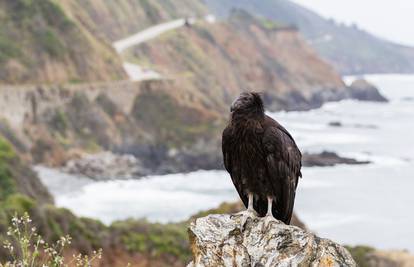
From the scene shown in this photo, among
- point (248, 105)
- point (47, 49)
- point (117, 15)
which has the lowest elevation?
point (248, 105)

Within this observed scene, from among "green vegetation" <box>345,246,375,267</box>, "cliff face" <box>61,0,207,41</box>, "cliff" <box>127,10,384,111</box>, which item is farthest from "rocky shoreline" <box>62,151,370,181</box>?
"green vegetation" <box>345,246,375,267</box>

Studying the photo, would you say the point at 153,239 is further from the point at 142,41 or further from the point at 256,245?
the point at 142,41

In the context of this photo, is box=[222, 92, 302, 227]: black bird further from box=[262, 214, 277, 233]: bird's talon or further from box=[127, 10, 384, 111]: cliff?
box=[127, 10, 384, 111]: cliff

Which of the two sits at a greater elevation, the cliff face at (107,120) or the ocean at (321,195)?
the cliff face at (107,120)

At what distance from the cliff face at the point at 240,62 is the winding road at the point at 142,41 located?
130 cm

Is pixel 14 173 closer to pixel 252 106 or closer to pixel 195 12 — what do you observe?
pixel 252 106

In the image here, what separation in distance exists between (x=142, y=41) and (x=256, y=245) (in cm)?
9124

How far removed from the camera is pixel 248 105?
25.8 ft

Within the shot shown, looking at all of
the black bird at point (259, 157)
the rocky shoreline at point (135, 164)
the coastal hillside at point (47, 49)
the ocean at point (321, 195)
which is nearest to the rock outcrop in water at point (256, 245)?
the black bird at point (259, 157)

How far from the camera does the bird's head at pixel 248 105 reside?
25.8 feet

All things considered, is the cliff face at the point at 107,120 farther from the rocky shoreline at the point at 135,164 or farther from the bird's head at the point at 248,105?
the bird's head at the point at 248,105

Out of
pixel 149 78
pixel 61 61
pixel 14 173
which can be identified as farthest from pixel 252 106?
pixel 149 78

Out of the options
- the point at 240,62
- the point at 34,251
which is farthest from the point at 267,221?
the point at 240,62

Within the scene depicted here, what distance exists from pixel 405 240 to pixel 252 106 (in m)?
47.0
